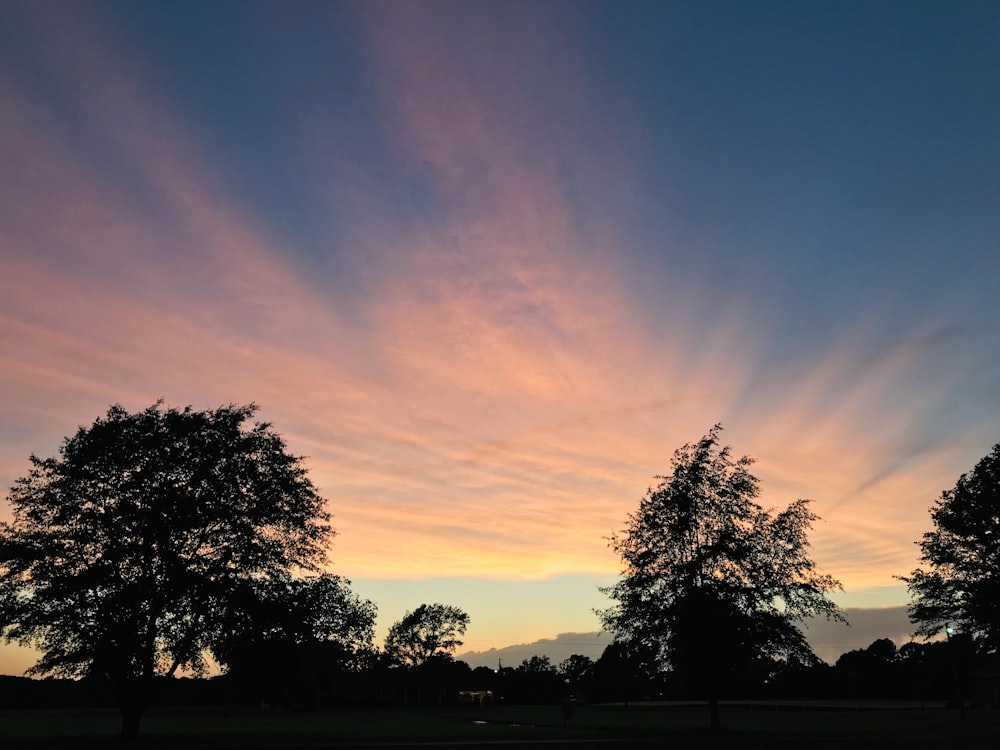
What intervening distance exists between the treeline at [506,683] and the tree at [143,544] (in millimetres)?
2878

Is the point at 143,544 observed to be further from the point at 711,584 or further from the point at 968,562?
the point at 968,562

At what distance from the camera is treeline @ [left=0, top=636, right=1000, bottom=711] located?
41.2 meters

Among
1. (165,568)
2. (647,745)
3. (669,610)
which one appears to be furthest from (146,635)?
(669,610)

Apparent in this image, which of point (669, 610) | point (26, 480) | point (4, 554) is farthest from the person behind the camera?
point (669, 610)

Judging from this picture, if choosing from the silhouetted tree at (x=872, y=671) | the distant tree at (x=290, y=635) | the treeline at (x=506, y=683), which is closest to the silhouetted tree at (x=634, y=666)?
the treeline at (x=506, y=683)

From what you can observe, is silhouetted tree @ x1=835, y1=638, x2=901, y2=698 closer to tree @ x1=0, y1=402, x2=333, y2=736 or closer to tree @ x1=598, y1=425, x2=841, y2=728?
tree @ x1=598, y1=425, x2=841, y2=728

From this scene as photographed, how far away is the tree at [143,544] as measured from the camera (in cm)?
3672

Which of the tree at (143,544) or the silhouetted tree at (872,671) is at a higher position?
the silhouetted tree at (872,671)

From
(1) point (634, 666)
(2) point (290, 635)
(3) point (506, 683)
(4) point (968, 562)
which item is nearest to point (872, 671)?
(3) point (506, 683)

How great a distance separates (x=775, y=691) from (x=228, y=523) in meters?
171

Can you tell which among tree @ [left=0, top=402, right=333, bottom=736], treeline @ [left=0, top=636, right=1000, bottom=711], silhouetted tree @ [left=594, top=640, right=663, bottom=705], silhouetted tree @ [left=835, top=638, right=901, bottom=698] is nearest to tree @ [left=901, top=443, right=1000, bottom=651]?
treeline @ [left=0, top=636, right=1000, bottom=711]

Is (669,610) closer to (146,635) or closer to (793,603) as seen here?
(793,603)

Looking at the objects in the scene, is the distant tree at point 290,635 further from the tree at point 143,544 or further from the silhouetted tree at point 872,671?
the silhouetted tree at point 872,671

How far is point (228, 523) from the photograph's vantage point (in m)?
40.2
